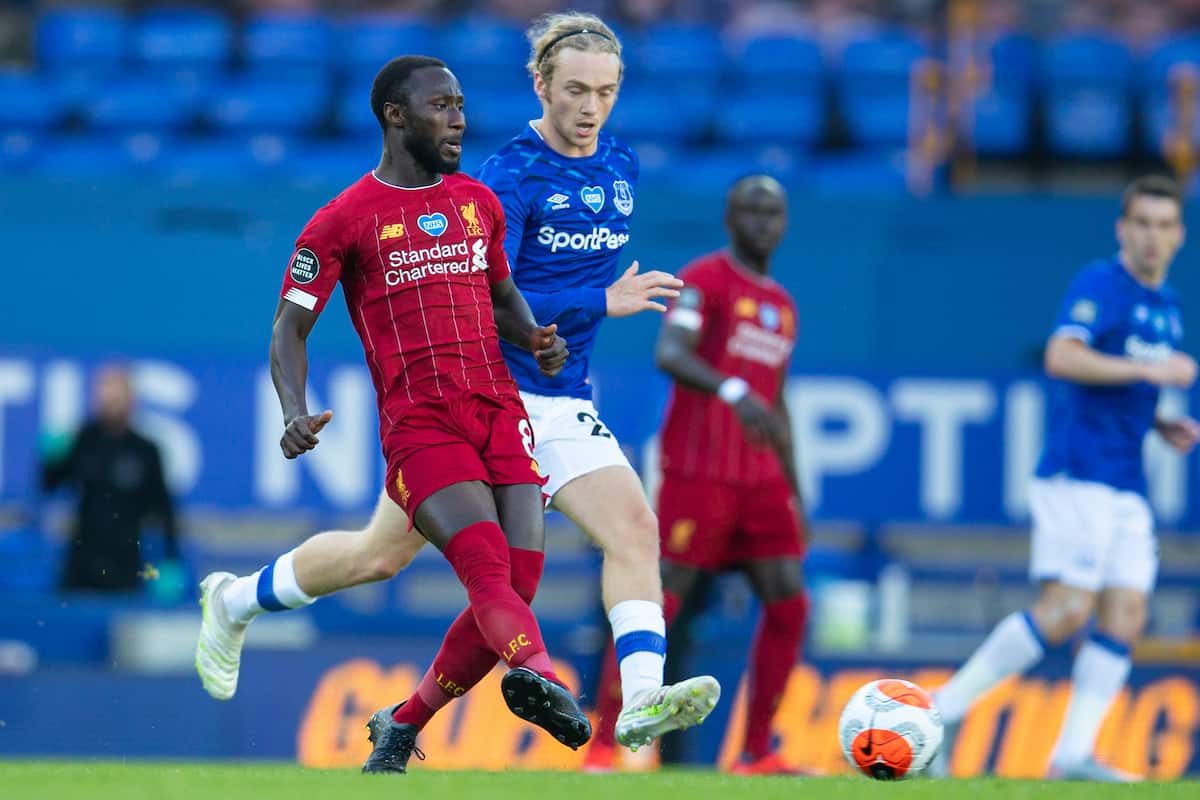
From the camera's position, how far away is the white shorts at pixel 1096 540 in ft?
25.6

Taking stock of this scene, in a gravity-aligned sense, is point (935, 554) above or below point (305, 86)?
below

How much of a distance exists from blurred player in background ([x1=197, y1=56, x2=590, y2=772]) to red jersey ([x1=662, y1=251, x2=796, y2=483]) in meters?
2.55

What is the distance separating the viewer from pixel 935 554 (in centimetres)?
1195

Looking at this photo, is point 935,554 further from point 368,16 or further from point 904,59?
point 368,16

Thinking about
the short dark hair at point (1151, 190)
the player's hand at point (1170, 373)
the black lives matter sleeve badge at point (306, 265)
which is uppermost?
the short dark hair at point (1151, 190)

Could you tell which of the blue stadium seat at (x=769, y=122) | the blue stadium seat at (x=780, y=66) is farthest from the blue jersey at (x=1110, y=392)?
the blue stadium seat at (x=780, y=66)

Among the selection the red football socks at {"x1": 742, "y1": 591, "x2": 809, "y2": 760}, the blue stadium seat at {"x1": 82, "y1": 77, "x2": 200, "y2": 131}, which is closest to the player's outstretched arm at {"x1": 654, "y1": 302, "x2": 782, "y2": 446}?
the red football socks at {"x1": 742, "y1": 591, "x2": 809, "y2": 760}

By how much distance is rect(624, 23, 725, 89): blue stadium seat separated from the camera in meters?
14.0

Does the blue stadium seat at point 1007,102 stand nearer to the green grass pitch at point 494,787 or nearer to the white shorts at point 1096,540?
the white shorts at point 1096,540

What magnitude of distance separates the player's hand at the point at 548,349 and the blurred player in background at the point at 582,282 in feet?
0.92

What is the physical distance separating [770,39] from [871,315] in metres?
3.04

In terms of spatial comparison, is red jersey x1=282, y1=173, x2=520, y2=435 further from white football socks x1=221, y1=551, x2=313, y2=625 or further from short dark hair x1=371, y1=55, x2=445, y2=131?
white football socks x1=221, y1=551, x2=313, y2=625

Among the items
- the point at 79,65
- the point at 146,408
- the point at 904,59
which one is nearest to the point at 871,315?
the point at 904,59

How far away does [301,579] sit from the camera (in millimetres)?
6059
